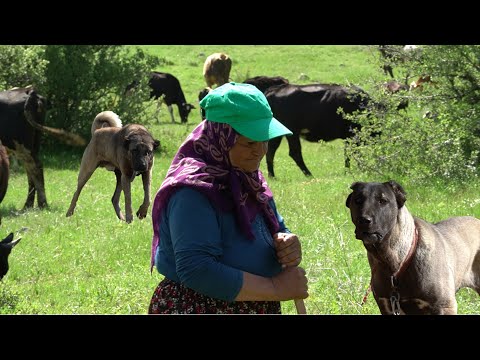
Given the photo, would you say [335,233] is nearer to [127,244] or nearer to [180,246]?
[127,244]

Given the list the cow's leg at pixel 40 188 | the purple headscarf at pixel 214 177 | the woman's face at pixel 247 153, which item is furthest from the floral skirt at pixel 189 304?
the cow's leg at pixel 40 188

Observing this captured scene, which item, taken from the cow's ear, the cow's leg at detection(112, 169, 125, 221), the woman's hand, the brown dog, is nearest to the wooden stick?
the woman's hand

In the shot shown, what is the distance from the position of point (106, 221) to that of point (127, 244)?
53.0 inches

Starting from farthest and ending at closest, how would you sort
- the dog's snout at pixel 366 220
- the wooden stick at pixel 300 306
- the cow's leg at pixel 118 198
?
the cow's leg at pixel 118 198, the dog's snout at pixel 366 220, the wooden stick at pixel 300 306

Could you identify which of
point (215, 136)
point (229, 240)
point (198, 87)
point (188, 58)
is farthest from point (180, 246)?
point (188, 58)

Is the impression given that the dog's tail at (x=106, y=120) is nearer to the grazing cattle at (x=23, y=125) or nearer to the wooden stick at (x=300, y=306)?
the grazing cattle at (x=23, y=125)

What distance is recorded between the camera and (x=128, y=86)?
18000mm

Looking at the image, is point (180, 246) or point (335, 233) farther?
point (335, 233)

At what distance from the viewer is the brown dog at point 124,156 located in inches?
377

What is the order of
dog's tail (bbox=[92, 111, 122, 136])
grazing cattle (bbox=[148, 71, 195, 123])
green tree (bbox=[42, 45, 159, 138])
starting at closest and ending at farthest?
dog's tail (bbox=[92, 111, 122, 136])
green tree (bbox=[42, 45, 159, 138])
grazing cattle (bbox=[148, 71, 195, 123])

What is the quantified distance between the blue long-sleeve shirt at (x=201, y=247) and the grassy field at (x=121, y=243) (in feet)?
9.17

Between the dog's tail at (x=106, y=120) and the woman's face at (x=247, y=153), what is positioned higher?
the woman's face at (x=247, y=153)

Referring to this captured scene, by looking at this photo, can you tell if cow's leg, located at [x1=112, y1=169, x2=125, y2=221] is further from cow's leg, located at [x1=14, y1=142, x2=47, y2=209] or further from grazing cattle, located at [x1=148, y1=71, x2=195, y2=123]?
grazing cattle, located at [x1=148, y1=71, x2=195, y2=123]

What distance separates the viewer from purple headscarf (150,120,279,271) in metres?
3.15
